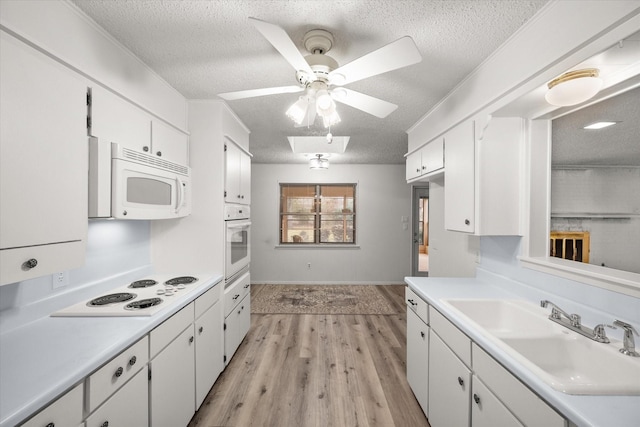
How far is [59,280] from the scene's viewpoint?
149 cm

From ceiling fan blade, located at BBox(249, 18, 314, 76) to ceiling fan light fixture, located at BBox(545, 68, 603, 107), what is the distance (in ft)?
4.02

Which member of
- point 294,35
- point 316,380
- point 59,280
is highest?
point 294,35

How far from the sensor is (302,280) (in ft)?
17.9

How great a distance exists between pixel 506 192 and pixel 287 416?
2157 millimetres

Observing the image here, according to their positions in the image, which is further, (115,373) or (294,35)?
(294,35)

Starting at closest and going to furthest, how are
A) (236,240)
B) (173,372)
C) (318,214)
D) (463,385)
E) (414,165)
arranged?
(463,385), (173,372), (236,240), (414,165), (318,214)

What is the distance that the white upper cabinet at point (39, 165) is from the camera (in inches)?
37.6

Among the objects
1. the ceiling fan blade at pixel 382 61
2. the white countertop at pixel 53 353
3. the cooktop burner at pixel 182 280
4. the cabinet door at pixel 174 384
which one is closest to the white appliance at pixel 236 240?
the cooktop burner at pixel 182 280

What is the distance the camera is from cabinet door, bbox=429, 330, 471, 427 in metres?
1.32

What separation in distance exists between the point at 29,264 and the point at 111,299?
0.70 metres

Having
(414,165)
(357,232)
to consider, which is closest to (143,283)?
(414,165)

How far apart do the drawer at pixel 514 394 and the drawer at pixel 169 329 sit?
157 cm

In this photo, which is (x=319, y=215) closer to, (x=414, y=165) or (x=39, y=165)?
(x=414, y=165)

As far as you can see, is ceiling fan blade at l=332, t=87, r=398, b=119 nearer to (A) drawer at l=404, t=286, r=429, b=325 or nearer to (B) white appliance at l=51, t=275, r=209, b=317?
(A) drawer at l=404, t=286, r=429, b=325
